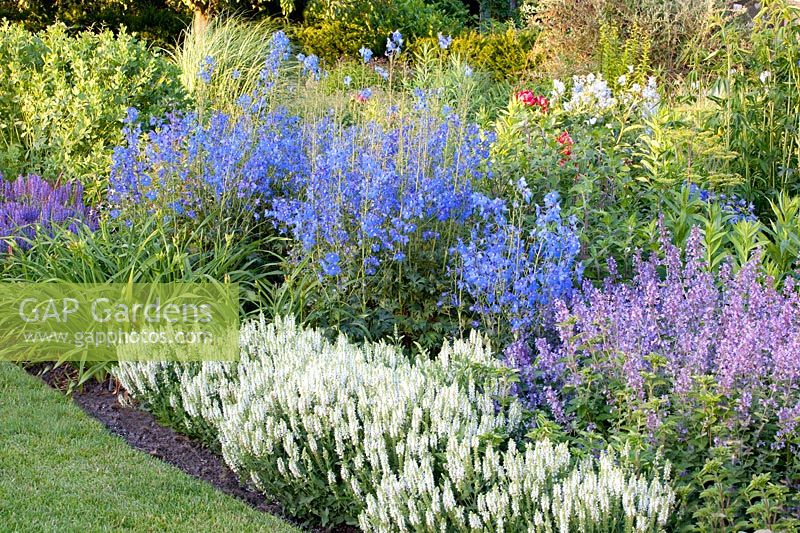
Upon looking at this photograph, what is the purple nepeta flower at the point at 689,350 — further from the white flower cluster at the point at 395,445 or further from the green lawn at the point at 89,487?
the green lawn at the point at 89,487

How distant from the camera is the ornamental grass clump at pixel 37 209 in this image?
19.5 feet

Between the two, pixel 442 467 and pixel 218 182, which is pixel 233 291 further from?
pixel 442 467

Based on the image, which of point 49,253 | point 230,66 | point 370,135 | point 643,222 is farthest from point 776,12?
point 230,66

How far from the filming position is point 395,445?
3.52 meters

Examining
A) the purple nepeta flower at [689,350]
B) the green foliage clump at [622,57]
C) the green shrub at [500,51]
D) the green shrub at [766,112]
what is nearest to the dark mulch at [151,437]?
the purple nepeta flower at [689,350]

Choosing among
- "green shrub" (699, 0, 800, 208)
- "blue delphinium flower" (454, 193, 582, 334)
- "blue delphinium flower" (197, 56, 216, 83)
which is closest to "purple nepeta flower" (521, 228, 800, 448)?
"blue delphinium flower" (454, 193, 582, 334)

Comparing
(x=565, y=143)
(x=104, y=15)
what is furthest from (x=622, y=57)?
(x=104, y=15)

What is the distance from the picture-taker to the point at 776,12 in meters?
6.19

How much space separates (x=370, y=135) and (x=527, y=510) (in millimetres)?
2819

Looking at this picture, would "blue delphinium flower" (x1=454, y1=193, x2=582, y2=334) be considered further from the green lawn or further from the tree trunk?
the tree trunk

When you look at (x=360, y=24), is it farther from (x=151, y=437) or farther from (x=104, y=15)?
(x=151, y=437)

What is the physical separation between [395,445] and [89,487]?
130cm

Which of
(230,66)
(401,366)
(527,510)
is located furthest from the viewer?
(230,66)

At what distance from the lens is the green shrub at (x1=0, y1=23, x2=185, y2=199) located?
7.36 meters
